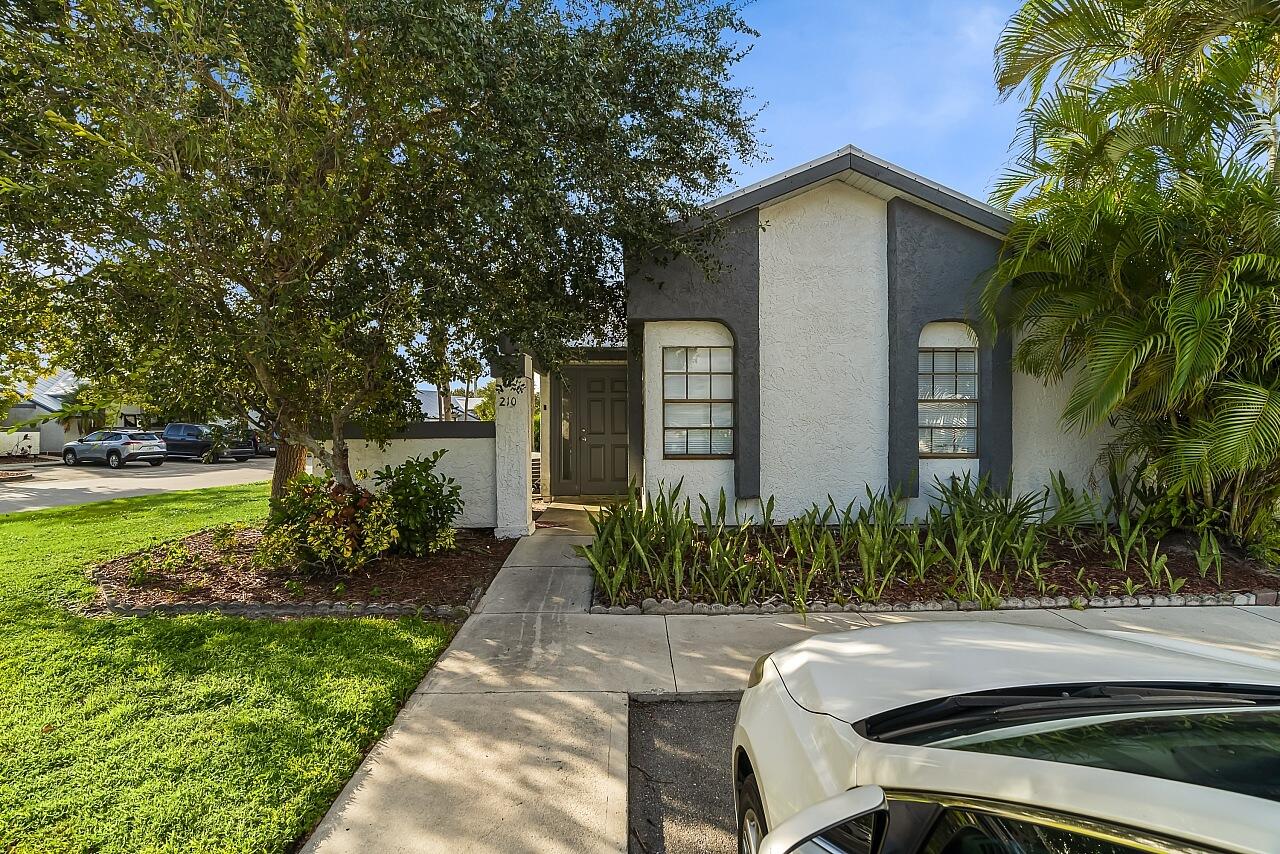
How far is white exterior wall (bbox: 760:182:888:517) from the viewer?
7.40 metres

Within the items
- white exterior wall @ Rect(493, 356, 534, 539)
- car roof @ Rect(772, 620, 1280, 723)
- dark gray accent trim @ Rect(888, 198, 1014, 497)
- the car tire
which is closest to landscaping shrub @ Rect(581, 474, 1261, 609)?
dark gray accent trim @ Rect(888, 198, 1014, 497)

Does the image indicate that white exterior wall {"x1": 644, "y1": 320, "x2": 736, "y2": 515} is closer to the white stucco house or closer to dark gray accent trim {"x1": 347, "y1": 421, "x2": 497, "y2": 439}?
the white stucco house

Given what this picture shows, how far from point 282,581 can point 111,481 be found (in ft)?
53.1

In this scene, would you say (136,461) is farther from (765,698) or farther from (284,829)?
(765,698)

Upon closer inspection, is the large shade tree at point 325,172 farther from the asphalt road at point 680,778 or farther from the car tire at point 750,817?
the car tire at point 750,817

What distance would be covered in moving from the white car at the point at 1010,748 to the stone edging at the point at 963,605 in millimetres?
2963

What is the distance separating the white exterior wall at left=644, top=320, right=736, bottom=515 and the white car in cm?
533

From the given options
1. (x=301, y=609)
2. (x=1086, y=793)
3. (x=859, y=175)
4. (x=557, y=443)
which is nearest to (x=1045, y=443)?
(x=859, y=175)

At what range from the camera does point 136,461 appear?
896 inches

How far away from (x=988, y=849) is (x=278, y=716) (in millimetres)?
3383

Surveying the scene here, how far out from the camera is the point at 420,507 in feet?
20.8

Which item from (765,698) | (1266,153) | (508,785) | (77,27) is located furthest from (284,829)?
(1266,153)

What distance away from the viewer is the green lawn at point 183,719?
7.89 ft

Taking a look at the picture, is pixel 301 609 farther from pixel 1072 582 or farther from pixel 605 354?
pixel 1072 582
